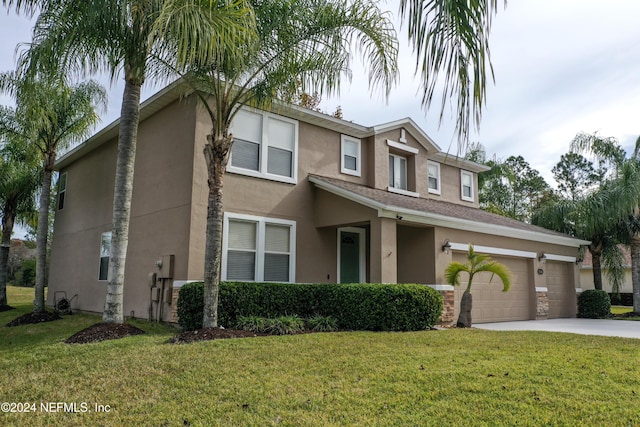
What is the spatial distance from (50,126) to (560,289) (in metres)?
18.3

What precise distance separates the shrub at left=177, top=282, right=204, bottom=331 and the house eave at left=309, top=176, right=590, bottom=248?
4.56m

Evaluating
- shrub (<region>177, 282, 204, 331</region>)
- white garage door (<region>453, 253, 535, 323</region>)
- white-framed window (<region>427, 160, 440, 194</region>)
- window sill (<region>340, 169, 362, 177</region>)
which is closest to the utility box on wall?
shrub (<region>177, 282, 204, 331</region>)

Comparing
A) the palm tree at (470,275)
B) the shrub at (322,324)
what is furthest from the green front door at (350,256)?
the shrub at (322,324)

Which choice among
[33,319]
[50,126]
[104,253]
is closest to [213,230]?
[33,319]

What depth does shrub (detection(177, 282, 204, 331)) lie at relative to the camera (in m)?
10.0

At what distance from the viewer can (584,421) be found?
4.56 metres

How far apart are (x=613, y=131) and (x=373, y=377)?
17310 millimetres

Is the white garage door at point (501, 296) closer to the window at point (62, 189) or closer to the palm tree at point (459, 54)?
the palm tree at point (459, 54)

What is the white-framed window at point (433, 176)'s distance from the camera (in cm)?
1808

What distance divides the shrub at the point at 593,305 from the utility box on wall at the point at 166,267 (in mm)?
14700

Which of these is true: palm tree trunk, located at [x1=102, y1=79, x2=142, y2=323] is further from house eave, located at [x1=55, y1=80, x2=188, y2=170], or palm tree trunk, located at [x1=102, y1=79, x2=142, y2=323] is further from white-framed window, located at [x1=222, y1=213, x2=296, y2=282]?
white-framed window, located at [x1=222, y1=213, x2=296, y2=282]

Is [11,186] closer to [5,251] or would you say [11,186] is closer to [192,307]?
[5,251]

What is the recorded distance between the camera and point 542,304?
1593 centimetres

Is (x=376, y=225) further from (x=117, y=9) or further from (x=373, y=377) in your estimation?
(x=117, y=9)
